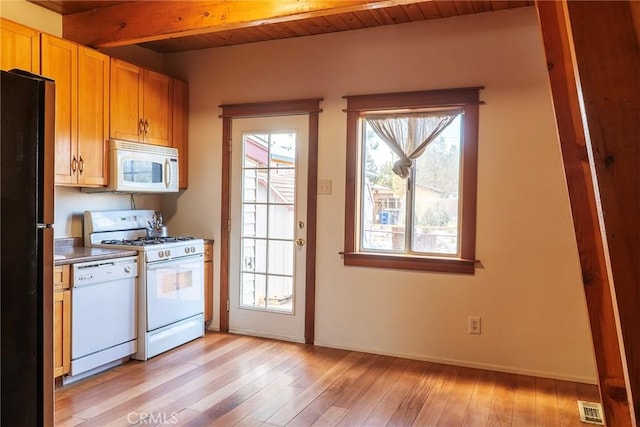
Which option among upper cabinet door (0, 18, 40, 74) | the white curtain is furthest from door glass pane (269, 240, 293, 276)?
upper cabinet door (0, 18, 40, 74)

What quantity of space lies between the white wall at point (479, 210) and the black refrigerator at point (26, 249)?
2.30 metres

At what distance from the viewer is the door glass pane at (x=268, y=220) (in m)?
3.98

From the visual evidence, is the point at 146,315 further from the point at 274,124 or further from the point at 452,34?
the point at 452,34

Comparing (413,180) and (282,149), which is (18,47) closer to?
(282,149)

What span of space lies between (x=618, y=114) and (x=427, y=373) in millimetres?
2743

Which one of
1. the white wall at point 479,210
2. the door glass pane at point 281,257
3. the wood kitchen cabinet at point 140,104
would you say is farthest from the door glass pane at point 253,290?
the wood kitchen cabinet at point 140,104

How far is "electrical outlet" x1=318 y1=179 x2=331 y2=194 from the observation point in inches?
149

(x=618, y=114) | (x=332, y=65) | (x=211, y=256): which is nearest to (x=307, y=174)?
(x=332, y=65)

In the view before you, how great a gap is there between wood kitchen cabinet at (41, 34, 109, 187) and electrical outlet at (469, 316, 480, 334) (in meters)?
2.92

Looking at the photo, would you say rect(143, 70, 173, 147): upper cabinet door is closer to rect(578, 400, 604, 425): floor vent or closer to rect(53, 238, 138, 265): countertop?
rect(53, 238, 138, 265): countertop

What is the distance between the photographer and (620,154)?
868 millimetres

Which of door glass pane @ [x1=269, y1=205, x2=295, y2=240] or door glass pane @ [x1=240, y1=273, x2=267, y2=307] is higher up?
door glass pane @ [x1=269, y1=205, x2=295, y2=240]

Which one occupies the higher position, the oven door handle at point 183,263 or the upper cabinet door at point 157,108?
the upper cabinet door at point 157,108

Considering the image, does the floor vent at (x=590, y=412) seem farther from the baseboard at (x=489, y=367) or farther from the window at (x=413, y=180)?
the window at (x=413, y=180)
